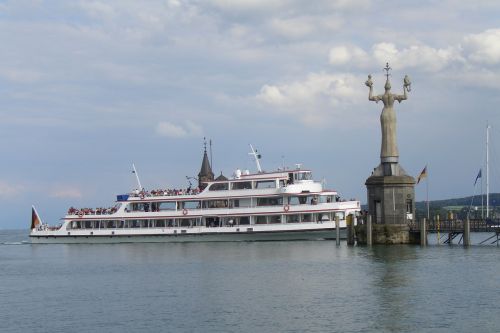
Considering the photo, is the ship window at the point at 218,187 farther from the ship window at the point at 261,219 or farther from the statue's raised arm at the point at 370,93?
the statue's raised arm at the point at 370,93

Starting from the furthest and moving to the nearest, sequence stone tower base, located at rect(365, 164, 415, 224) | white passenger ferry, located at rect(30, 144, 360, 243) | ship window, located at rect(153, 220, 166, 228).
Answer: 1. ship window, located at rect(153, 220, 166, 228)
2. white passenger ferry, located at rect(30, 144, 360, 243)
3. stone tower base, located at rect(365, 164, 415, 224)

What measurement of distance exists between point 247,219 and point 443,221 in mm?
22795

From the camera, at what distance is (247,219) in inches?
3236

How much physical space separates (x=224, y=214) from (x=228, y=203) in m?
1.18

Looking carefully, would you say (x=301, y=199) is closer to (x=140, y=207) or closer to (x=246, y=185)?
(x=246, y=185)

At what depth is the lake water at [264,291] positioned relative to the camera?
34156mm

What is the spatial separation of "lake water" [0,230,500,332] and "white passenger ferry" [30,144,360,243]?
34.9 ft

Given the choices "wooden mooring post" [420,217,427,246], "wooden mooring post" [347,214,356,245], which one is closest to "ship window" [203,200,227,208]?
"wooden mooring post" [347,214,356,245]

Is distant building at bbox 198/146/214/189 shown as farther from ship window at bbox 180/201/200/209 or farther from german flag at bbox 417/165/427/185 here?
german flag at bbox 417/165/427/185

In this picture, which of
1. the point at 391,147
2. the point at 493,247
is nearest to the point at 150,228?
the point at 391,147

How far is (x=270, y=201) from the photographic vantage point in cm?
8075

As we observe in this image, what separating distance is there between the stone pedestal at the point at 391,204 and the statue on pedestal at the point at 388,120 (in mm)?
1788

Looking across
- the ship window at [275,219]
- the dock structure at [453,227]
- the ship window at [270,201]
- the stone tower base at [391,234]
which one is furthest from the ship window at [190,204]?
the dock structure at [453,227]

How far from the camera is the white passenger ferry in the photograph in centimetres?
7906
